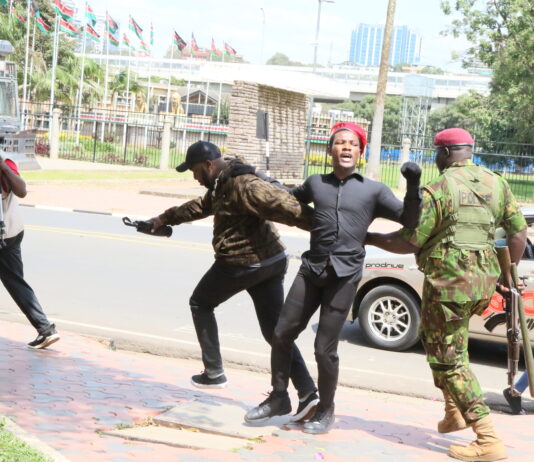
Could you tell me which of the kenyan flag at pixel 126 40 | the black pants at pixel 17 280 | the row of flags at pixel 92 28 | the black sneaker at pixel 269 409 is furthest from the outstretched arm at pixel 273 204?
the kenyan flag at pixel 126 40

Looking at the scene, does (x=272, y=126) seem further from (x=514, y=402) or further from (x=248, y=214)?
(x=248, y=214)

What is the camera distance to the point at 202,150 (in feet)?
17.7

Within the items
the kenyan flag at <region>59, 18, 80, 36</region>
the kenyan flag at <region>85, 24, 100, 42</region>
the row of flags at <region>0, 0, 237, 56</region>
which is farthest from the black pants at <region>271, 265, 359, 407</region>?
the kenyan flag at <region>85, 24, 100, 42</region>

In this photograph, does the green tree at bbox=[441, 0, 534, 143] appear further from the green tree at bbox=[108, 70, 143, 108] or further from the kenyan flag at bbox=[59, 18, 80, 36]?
the green tree at bbox=[108, 70, 143, 108]

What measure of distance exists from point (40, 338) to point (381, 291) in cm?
307

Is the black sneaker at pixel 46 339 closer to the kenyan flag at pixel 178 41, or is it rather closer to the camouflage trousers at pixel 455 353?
the camouflage trousers at pixel 455 353

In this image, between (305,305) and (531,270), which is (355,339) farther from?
(305,305)

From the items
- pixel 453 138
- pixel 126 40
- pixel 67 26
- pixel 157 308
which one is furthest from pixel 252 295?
pixel 126 40

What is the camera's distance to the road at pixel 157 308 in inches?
304

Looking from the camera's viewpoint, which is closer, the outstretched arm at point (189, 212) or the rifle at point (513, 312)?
the rifle at point (513, 312)

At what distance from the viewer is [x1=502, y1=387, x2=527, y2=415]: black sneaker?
6.41 metres

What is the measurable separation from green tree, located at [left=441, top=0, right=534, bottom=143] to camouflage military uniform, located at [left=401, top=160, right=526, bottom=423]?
27821 mm

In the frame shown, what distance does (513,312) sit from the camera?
18.0 ft

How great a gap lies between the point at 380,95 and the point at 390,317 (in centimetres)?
2265
